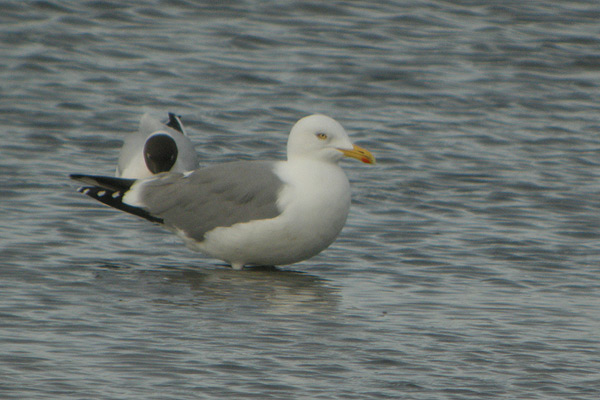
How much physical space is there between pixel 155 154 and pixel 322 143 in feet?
7.81

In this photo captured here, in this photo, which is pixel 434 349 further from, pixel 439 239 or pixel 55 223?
pixel 55 223

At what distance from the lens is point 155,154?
394 inches

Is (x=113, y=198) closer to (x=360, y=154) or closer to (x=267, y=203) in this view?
(x=267, y=203)

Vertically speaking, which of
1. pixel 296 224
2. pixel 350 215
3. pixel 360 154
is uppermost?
pixel 360 154

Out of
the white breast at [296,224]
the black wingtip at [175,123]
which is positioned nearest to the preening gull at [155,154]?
the black wingtip at [175,123]

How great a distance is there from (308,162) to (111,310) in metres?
1.80

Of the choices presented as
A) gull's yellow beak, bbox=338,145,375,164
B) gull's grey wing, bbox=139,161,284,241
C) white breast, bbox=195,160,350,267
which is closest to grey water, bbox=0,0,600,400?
white breast, bbox=195,160,350,267

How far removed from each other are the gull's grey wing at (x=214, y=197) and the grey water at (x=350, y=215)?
1.06 feet

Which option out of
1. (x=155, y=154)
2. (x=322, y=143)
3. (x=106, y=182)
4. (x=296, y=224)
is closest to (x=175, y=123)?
(x=155, y=154)

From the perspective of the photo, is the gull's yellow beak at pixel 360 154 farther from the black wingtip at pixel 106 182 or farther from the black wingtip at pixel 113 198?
the black wingtip at pixel 106 182

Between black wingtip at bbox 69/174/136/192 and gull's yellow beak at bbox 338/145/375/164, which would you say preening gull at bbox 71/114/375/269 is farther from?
black wingtip at bbox 69/174/136/192

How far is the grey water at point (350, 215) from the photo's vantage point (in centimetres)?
594

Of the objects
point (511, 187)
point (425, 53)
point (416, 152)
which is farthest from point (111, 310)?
point (425, 53)

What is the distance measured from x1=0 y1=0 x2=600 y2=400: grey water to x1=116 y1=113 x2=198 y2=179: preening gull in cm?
37
